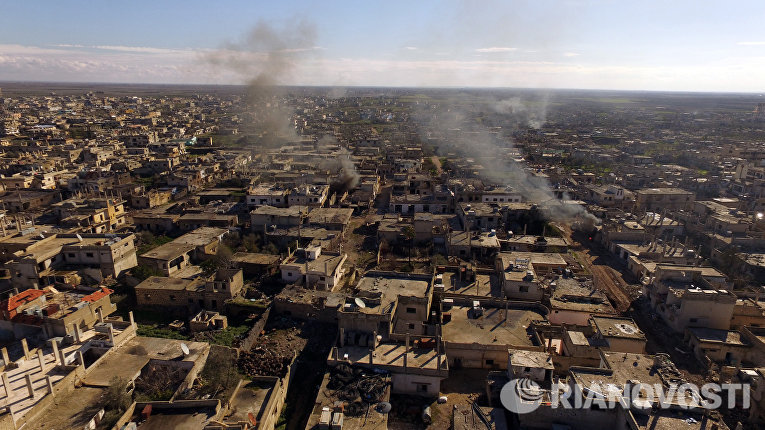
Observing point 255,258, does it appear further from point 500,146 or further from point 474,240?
point 500,146

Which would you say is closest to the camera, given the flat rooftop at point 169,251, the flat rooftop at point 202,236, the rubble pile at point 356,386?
the rubble pile at point 356,386

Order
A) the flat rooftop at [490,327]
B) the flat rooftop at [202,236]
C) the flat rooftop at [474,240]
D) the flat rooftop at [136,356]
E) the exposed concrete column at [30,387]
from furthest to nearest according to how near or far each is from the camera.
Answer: the flat rooftop at [202,236] < the flat rooftop at [474,240] < the flat rooftop at [490,327] < the flat rooftop at [136,356] < the exposed concrete column at [30,387]

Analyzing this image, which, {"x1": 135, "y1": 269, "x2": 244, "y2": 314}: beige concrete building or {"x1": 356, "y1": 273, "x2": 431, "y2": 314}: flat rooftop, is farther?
{"x1": 135, "y1": 269, "x2": 244, "y2": 314}: beige concrete building

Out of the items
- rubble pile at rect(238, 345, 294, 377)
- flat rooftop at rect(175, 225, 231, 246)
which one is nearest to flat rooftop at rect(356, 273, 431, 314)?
rubble pile at rect(238, 345, 294, 377)

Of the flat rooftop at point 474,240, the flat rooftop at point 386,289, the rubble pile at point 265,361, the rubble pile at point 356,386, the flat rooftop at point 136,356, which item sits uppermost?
the flat rooftop at point 386,289

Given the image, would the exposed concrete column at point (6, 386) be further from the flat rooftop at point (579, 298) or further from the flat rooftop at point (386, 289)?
the flat rooftop at point (579, 298)

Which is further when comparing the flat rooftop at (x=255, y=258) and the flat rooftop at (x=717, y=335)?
the flat rooftop at (x=255, y=258)

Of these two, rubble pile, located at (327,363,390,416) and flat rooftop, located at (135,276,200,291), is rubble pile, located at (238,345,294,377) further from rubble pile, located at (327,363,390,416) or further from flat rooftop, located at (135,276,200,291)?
flat rooftop, located at (135,276,200,291)

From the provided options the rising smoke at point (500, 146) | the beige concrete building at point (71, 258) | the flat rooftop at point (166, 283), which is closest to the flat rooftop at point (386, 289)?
the flat rooftop at point (166, 283)

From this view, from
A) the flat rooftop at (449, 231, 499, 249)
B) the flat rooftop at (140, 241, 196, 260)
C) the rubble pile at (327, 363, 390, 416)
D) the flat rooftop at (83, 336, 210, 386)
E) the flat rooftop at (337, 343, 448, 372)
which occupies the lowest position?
the flat rooftop at (83, 336, 210, 386)
